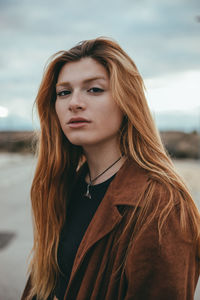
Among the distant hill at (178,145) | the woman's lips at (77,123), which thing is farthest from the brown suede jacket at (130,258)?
the distant hill at (178,145)

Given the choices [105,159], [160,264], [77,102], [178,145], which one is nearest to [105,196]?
[105,159]

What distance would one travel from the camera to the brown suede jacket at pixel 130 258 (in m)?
1.08

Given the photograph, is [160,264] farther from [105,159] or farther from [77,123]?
[77,123]

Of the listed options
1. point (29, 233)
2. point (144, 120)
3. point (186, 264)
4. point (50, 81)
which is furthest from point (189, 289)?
point (29, 233)

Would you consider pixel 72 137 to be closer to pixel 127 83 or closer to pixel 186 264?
pixel 127 83

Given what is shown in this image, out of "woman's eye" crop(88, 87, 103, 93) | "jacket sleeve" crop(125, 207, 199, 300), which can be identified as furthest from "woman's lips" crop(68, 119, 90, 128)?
"jacket sleeve" crop(125, 207, 199, 300)

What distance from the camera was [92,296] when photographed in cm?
123

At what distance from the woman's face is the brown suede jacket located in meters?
0.25

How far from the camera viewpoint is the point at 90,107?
1.45 m

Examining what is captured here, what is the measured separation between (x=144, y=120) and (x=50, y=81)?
0.72m

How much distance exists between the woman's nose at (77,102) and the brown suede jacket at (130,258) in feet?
1.36

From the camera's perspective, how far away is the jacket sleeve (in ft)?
3.51

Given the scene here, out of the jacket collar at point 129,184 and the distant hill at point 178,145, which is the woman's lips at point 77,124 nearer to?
the jacket collar at point 129,184

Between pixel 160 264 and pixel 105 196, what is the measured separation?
0.43 metres
